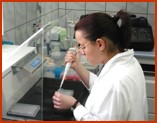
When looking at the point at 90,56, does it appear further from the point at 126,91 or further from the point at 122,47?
the point at 126,91

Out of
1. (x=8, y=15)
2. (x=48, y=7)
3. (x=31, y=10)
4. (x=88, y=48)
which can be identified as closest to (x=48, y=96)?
(x=88, y=48)

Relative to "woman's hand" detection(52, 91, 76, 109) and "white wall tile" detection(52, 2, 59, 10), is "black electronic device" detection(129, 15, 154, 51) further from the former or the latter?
"woman's hand" detection(52, 91, 76, 109)

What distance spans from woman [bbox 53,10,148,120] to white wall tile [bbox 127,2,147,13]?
1288 millimetres

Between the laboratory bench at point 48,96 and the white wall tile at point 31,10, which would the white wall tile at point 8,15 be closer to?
the white wall tile at point 31,10

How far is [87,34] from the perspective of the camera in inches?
48.6

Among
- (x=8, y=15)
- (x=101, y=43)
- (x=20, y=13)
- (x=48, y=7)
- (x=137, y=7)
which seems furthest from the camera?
(x=137, y=7)

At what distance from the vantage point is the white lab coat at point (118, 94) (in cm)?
112

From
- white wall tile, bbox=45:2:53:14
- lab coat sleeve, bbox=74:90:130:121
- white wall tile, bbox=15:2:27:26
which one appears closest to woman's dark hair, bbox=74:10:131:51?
lab coat sleeve, bbox=74:90:130:121

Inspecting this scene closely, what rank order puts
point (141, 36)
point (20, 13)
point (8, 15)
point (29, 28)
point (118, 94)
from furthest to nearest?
point (141, 36) → point (29, 28) → point (20, 13) → point (8, 15) → point (118, 94)

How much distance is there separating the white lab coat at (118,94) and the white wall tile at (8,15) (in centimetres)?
82

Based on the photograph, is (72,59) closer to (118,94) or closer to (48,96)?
(48,96)

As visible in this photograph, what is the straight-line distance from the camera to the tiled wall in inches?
72.0

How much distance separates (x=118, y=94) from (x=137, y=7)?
162 cm

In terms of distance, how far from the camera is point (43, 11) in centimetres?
224
